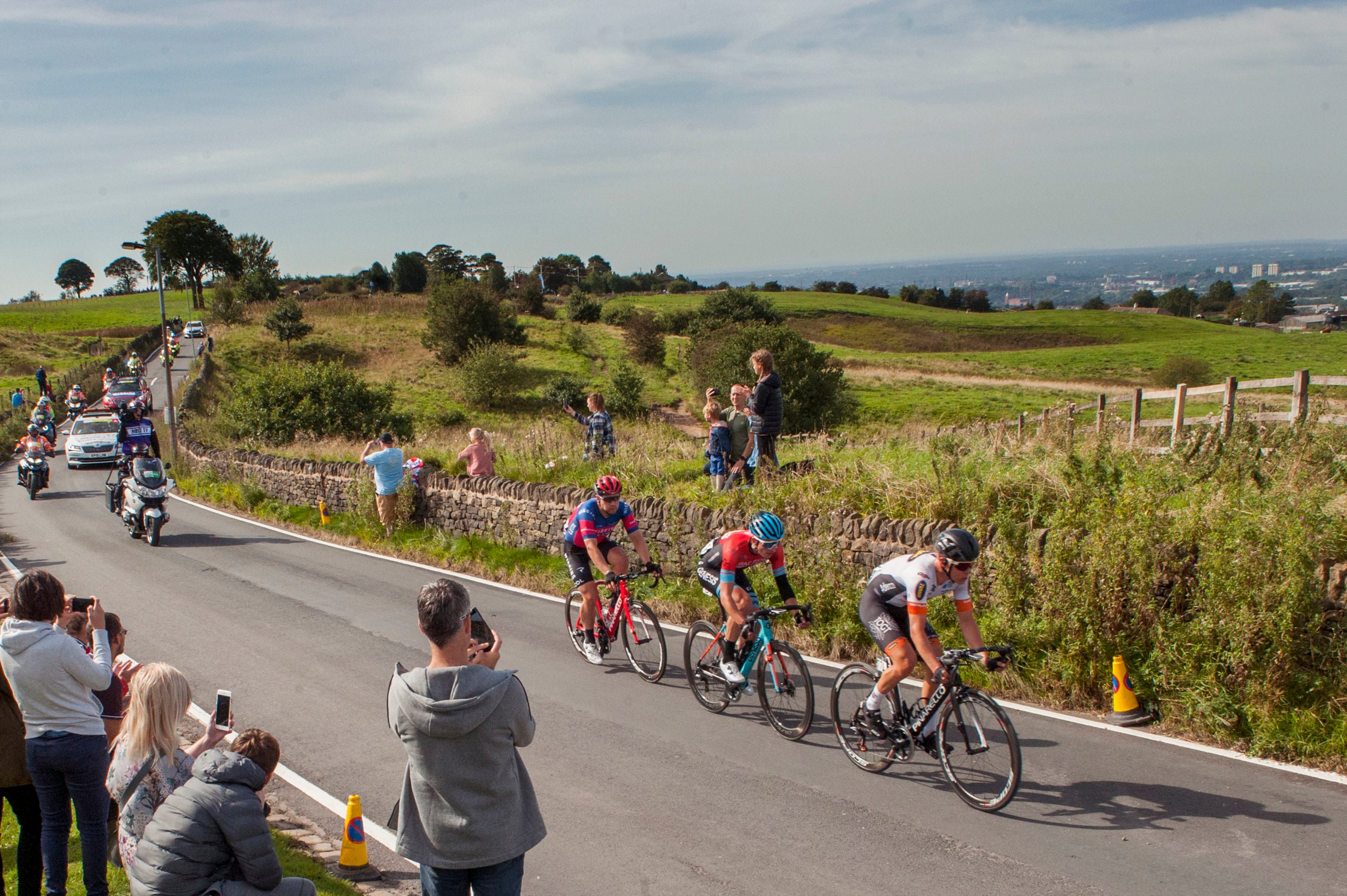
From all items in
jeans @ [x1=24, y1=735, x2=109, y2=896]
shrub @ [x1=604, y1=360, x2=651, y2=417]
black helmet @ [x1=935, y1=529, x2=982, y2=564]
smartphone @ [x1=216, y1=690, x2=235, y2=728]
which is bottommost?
shrub @ [x1=604, y1=360, x2=651, y2=417]

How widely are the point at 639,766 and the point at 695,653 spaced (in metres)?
1.34

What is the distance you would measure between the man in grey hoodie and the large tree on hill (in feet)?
370

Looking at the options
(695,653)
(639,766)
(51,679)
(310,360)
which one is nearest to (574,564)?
(695,653)

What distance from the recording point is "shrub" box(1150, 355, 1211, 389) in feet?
169

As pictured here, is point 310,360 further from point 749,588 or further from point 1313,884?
point 1313,884

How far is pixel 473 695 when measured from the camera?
3602mm

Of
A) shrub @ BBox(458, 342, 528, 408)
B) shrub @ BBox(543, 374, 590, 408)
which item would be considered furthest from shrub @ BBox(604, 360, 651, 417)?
shrub @ BBox(458, 342, 528, 408)

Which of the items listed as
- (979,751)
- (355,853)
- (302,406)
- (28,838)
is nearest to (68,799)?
(28,838)

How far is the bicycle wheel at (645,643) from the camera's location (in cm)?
888

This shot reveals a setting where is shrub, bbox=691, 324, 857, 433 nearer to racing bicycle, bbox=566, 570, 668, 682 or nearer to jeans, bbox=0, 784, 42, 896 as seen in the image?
racing bicycle, bbox=566, 570, 668, 682

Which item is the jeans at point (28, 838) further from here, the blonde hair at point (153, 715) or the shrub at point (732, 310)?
the shrub at point (732, 310)

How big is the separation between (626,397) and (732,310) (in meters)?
26.6

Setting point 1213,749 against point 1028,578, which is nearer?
point 1213,749

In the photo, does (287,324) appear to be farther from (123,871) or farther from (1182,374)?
(123,871)
